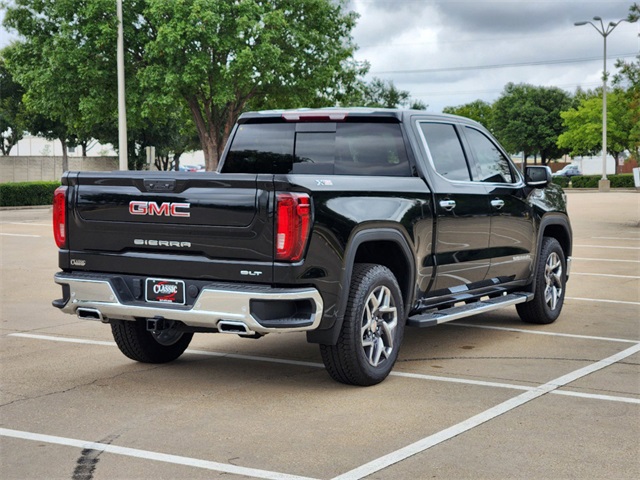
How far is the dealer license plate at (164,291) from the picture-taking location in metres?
6.57

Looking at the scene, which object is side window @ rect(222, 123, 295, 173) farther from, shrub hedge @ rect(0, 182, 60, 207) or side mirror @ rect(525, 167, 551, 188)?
shrub hedge @ rect(0, 182, 60, 207)

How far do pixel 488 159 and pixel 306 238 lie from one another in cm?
323

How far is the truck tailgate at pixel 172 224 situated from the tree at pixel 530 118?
Answer: 91017mm

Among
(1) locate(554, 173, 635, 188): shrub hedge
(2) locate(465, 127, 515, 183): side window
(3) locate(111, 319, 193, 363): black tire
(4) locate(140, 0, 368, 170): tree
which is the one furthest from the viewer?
(1) locate(554, 173, 635, 188): shrub hedge

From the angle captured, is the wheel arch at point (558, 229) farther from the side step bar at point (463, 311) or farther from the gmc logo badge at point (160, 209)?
the gmc logo badge at point (160, 209)

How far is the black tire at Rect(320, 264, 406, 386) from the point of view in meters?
6.66

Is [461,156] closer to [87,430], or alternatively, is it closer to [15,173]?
[87,430]

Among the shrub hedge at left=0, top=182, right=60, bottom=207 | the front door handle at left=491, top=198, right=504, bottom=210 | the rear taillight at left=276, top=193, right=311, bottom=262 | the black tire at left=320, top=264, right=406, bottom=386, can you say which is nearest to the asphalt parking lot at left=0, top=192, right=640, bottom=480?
the black tire at left=320, top=264, right=406, bottom=386

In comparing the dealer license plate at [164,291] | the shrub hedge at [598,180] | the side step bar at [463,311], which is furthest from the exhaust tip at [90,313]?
the shrub hedge at [598,180]

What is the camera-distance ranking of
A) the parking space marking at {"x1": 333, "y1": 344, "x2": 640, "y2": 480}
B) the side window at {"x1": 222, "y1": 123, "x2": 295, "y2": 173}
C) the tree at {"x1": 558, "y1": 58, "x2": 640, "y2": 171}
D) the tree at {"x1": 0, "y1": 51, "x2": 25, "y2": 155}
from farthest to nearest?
the tree at {"x1": 558, "y1": 58, "x2": 640, "y2": 171} → the tree at {"x1": 0, "y1": 51, "x2": 25, "y2": 155} → the side window at {"x1": 222, "y1": 123, "x2": 295, "y2": 173} → the parking space marking at {"x1": 333, "y1": 344, "x2": 640, "y2": 480}

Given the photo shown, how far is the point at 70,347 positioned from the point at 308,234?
3.22 m

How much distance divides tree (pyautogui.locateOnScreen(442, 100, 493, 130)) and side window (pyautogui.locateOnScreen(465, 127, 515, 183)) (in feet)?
300

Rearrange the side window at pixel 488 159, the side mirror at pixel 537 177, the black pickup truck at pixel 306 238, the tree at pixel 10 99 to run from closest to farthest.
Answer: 1. the black pickup truck at pixel 306 238
2. the side window at pixel 488 159
3. the side mirror at pixel 537 177
4. the tree at pixel 10 99

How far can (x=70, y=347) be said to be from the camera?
8531 millimetres
